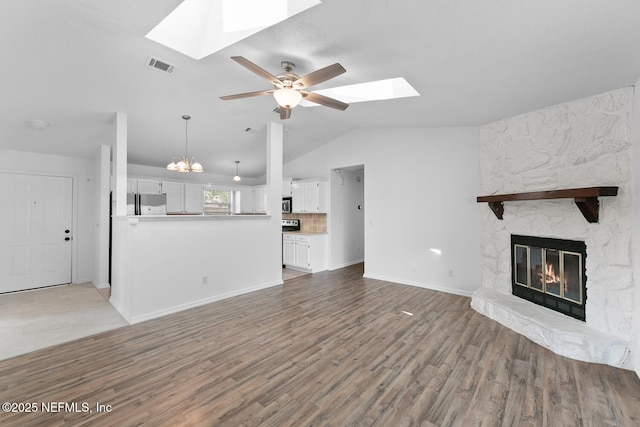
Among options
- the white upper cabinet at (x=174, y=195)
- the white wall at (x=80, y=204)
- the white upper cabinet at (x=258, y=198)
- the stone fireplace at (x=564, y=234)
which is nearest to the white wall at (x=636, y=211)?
the stone fireplace at (x=564, y=234)

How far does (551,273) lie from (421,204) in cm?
215

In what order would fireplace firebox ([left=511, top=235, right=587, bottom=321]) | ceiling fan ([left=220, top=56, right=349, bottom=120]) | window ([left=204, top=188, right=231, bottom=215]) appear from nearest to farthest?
ceiling fan ([left=220, top=56, right=349, bottom=120]) < fireplace firebox ([left=511, top=235, right=587, bottom=321]) < window ([left=204, top=188, right=231, bottom=215])

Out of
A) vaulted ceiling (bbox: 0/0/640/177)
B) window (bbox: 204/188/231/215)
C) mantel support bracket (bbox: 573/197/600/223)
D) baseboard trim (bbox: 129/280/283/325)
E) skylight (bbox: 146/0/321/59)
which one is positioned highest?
skylight (bbox: 146/0/321/59)

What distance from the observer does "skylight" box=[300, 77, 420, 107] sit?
11.9ft

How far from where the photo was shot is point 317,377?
7.59ft

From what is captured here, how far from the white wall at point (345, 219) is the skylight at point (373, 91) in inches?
92.3

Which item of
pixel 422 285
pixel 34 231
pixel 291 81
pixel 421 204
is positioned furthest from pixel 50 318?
pixel 421 204

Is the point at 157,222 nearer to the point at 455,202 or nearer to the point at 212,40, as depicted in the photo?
the point at 212,40

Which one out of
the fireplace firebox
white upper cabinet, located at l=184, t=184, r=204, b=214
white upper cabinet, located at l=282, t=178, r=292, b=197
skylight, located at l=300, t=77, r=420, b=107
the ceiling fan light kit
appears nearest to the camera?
the ceiling fan light kit

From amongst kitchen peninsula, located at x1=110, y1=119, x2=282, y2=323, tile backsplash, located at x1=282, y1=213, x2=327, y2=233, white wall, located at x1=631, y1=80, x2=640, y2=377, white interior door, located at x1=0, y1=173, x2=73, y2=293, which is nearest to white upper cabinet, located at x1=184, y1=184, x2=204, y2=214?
white interior door, located at x1=0, y1=173, x2=73, y2=293

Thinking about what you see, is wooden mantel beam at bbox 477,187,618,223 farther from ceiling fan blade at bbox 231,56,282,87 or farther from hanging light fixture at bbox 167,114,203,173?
hanging light fixture at bbox 167,114,203,173

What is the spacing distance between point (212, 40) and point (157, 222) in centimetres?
234

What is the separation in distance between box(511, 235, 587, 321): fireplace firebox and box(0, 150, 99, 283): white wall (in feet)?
25.2

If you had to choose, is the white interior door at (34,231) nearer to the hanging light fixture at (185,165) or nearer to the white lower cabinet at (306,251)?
the hanging light fixture at (185,165)
